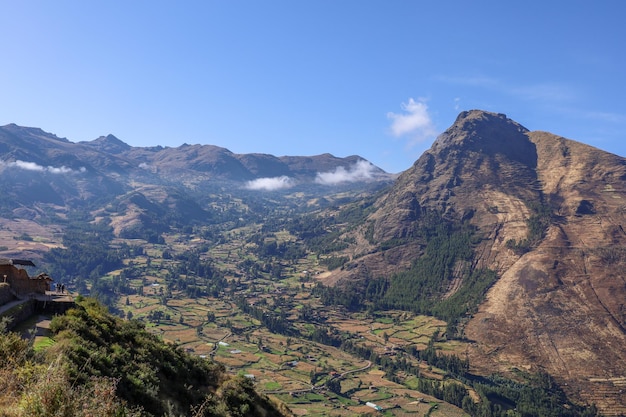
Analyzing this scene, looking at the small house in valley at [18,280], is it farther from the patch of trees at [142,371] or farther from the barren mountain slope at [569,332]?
the barren mountain slope at [569,332]

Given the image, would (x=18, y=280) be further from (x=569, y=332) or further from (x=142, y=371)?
(x=569, y=332)

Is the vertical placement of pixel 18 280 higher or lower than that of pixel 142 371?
higher

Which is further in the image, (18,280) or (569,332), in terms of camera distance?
(569,332)

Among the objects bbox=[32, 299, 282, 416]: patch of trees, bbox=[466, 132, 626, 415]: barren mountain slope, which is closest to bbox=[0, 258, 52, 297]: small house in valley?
bbox=[32, 299, 282, 416]: patch of trees

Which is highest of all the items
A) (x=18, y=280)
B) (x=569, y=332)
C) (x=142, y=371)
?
(x=18, y=280)

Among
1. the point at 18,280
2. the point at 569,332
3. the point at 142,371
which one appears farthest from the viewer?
the point at 569,332

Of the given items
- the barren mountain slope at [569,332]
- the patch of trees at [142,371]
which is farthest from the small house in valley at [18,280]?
the barren mountain slope at [569,332]

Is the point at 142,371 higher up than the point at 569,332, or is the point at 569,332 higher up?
the point at 142,371

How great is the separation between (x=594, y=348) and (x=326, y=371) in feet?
364

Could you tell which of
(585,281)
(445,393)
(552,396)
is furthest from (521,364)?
(585,281)

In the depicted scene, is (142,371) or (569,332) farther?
(569,332)

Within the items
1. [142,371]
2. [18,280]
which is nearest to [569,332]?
[142,371]

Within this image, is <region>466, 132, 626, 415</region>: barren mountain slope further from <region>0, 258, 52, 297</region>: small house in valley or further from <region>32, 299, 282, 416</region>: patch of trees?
<region>0, 258, 52, 297</region>: small house in valley

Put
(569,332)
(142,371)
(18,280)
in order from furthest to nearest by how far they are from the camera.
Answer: (569,332) < (18,280) < (142,371)
